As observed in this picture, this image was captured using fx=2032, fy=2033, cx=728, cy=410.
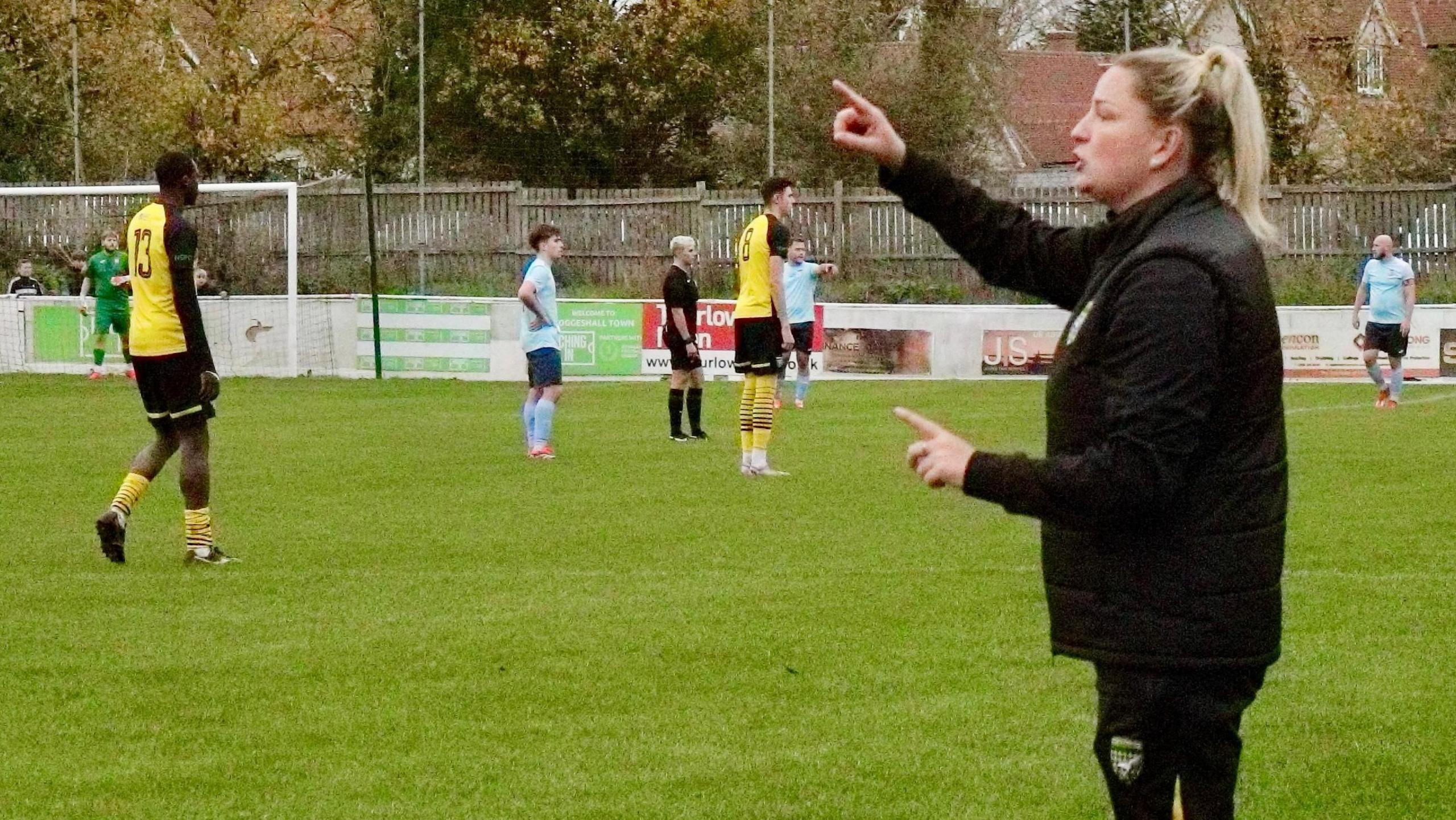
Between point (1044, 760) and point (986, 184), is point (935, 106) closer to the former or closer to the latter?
point (986, 184)

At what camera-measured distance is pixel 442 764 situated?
20.2ft

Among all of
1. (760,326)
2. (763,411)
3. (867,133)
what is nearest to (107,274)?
(760,326)

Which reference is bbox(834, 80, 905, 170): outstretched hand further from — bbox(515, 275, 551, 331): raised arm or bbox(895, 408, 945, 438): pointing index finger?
bbox(515, 275, 551, 331): raised arm

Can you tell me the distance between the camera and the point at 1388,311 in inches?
894

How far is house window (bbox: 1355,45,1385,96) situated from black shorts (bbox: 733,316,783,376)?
29126mm

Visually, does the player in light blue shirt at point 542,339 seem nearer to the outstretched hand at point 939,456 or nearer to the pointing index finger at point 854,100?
the pointing index finger at point 854,100

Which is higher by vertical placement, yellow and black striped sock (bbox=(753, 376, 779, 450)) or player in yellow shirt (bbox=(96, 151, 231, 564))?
player in yellow shirt (bbox=(96, 151, 231, 564))

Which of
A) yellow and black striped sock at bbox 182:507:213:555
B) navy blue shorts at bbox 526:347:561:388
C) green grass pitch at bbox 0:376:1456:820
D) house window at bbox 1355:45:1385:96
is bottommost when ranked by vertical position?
green grass pitch at bbox 0:376:1456:820

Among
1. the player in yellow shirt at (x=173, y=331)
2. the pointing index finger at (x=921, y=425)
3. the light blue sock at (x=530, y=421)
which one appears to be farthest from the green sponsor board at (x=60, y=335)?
the pointing index finger at (x=921, y=425)

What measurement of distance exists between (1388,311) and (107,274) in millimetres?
15785

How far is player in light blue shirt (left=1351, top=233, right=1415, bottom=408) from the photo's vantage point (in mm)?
22531

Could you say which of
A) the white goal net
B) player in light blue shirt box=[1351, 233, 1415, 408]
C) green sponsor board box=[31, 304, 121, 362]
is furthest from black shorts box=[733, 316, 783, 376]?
green sponsor board box=[31, 304, 121, 362]

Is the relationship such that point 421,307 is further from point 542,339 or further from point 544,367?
point 544,367

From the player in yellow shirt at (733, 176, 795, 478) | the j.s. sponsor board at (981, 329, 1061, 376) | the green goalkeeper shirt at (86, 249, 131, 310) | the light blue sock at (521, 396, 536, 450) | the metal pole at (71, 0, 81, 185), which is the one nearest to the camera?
the player in yellow shirt at (733, 176, 795, 478)
